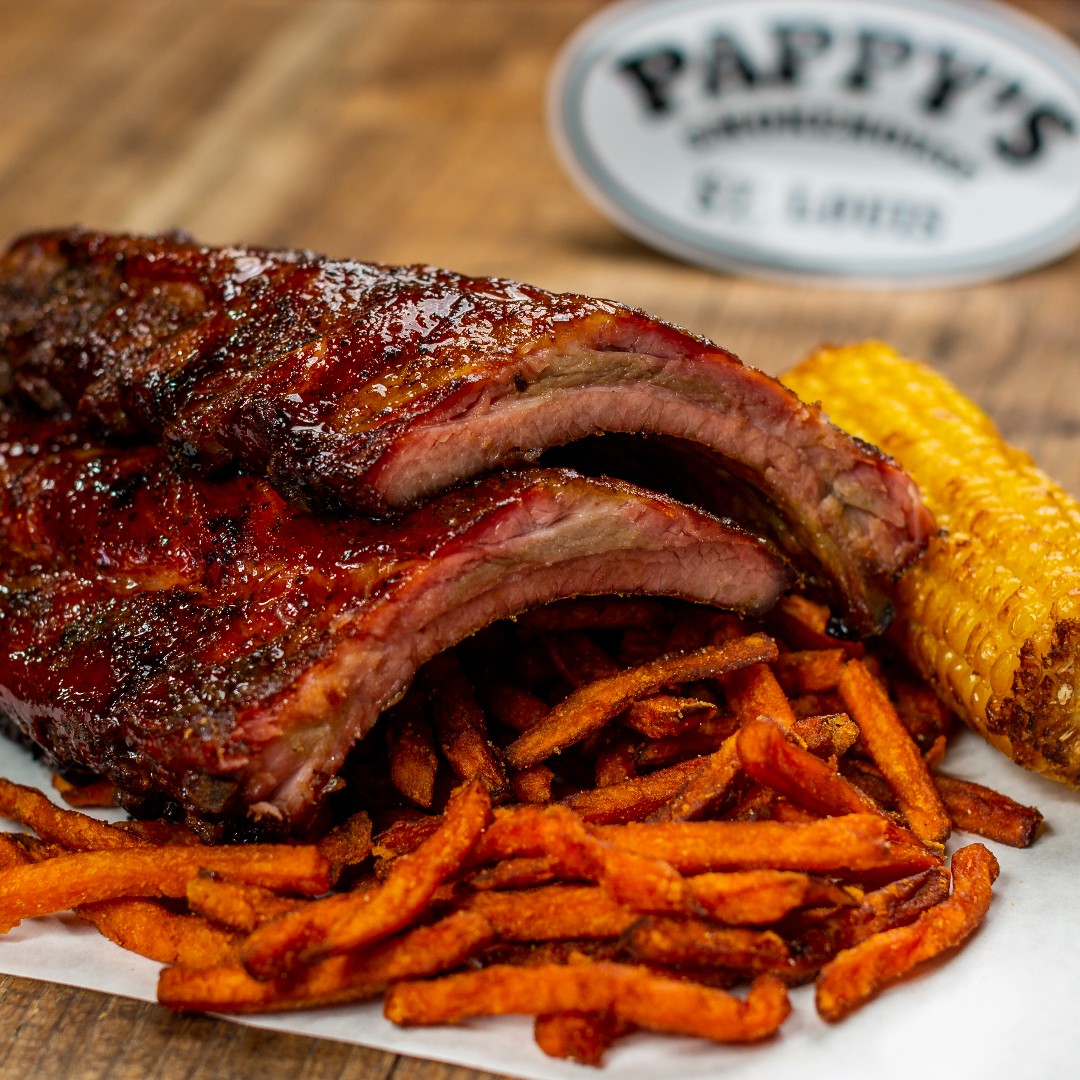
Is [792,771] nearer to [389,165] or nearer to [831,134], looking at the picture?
[831,134]

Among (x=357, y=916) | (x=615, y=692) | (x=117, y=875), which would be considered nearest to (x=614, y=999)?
(x=357, y=916)

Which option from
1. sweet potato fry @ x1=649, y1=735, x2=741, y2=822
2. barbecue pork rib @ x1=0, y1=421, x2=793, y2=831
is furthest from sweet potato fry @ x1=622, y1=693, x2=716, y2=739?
barbecue pork rib @ x1=0, y1=421, x2=793, y2=831

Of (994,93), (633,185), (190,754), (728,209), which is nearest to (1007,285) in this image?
(994,93)

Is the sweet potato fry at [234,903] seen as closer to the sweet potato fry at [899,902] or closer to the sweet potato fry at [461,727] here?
the sweet potato fry at [461,727]

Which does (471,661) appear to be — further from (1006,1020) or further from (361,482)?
(1006,1020)

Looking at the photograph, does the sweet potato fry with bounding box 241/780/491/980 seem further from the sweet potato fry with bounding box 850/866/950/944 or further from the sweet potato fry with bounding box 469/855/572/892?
the sweet potato fry with bounding box 850/866/950/944

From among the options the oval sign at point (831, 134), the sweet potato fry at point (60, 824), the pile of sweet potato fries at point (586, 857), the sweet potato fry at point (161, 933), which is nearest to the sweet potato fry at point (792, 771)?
the pile of sweet potato fries at point (586, 857)
